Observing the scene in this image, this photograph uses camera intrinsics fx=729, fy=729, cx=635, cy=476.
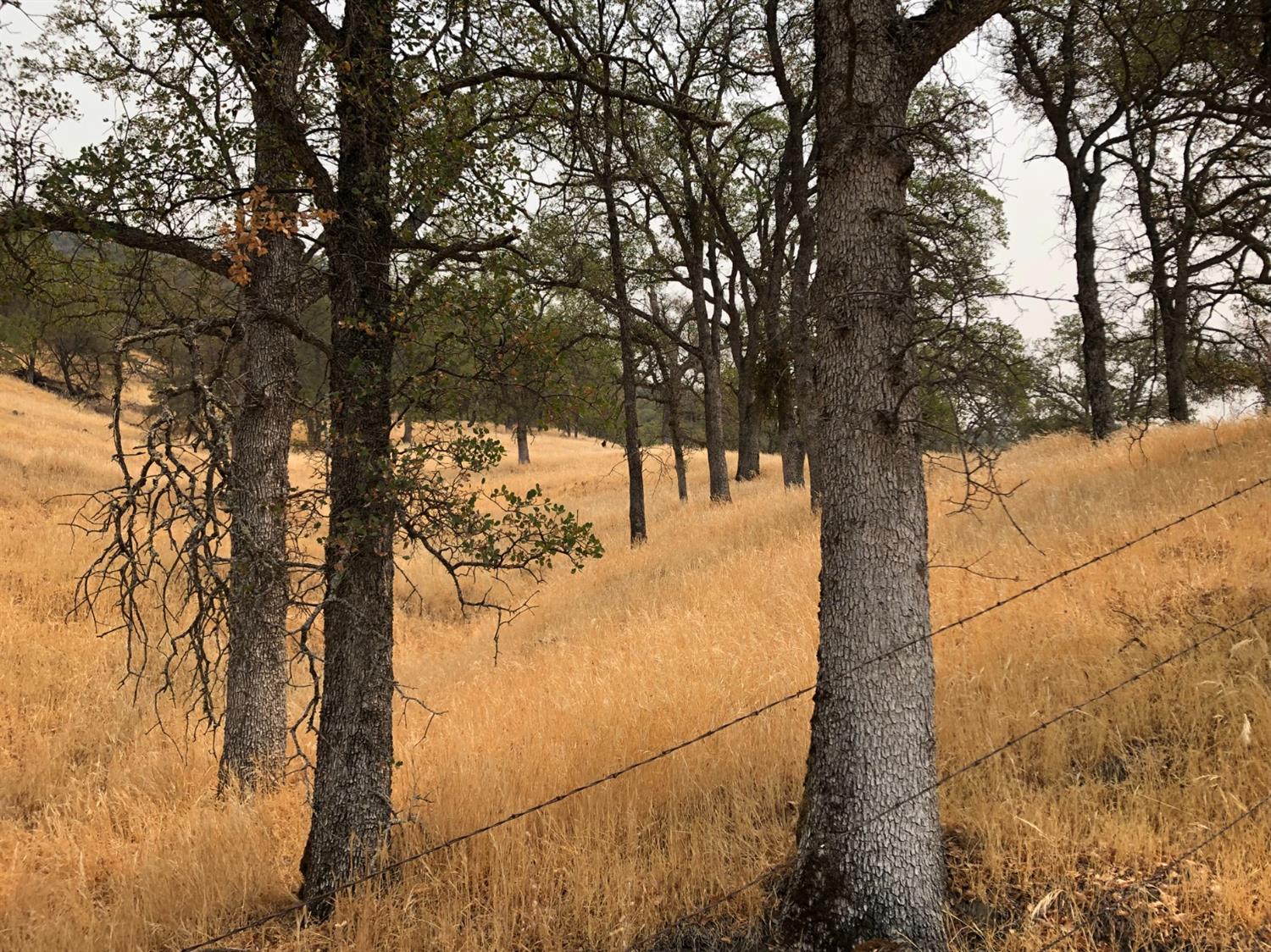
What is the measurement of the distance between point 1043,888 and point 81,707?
30.8 ft

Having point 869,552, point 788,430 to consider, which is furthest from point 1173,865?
point 788,430

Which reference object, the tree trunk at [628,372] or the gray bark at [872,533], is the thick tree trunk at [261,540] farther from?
the tree trunk at [628,372]

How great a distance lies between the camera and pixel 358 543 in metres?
4.04

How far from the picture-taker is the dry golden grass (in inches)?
143

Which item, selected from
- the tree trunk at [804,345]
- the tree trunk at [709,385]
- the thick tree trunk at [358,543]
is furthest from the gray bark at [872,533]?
the tree trunk at [709,385]

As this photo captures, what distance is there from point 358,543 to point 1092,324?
14137 millimetres

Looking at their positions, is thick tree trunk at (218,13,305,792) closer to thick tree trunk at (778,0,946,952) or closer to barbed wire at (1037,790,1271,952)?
thick tree trunk at (778,0,946,952)

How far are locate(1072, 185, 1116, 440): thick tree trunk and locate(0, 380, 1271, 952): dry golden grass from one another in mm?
4766

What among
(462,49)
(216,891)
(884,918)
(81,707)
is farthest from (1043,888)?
(81,707)

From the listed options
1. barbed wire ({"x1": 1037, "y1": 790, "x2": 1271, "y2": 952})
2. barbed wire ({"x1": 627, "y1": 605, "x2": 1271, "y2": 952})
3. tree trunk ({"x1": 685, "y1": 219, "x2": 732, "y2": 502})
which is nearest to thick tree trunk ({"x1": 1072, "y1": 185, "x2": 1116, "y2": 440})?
tree trunk ({"x1": 685, "y1": 219, "x2": 732, "y2": 502})

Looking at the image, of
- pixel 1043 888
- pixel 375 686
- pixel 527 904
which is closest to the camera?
pixel 1043 888

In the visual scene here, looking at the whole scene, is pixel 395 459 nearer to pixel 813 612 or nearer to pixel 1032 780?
pixel 1032 780

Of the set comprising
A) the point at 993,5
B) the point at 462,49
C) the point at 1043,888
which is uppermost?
the point at 462,49

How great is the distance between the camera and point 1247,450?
8.62m
